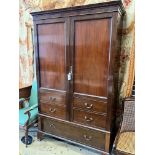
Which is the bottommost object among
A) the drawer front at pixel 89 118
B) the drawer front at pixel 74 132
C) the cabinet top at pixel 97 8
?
the drawer front at pixel 74 132

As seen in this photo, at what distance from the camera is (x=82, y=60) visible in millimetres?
1943

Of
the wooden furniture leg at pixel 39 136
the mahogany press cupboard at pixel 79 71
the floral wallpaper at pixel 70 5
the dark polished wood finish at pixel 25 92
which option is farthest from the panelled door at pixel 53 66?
the floral wallpaper at pixel 70 5

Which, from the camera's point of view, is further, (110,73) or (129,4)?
(129,4)

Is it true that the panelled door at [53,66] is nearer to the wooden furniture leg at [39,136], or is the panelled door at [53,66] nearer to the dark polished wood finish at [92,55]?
the dark polished wood finish at [92,55]

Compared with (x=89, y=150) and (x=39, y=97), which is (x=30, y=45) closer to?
(x=39, y=97)

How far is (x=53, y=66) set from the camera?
2.17m

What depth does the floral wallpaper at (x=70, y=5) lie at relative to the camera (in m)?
2.11

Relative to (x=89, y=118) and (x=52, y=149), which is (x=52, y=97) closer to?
(x=89, y=118)

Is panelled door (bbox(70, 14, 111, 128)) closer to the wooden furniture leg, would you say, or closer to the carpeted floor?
the carpeted floor

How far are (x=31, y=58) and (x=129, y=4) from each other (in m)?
1.92

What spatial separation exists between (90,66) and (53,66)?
21.9 inches

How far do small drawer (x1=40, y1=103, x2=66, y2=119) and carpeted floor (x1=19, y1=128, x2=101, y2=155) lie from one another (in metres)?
0.46

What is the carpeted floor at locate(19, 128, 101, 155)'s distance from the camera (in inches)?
85.9
